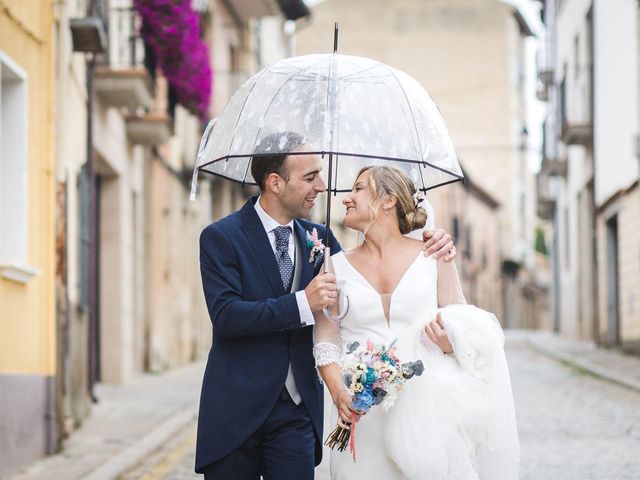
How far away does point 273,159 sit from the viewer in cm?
471

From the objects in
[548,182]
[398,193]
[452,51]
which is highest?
[452,51]

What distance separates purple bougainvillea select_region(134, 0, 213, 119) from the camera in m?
16.8

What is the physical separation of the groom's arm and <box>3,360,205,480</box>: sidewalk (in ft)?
13.9

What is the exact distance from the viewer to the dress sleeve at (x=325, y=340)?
450cm

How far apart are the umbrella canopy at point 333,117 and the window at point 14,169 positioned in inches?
189

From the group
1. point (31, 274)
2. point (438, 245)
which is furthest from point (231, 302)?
point (31, 274)

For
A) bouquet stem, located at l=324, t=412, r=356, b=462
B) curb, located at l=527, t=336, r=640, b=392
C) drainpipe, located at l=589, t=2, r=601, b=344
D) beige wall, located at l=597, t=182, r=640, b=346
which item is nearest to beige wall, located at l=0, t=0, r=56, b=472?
bouquet stem, located at l=324, t=412, r=356, b=462

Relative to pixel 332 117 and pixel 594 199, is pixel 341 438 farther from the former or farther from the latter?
pixel 594 199

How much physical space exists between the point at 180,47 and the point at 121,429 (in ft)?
24.1

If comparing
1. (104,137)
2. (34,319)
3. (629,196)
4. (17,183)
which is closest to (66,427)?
(34,319)

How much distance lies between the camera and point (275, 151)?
15.4ft

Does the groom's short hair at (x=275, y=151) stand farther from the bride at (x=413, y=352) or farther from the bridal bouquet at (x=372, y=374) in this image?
the bridal bouquet at (x=372, y=374)

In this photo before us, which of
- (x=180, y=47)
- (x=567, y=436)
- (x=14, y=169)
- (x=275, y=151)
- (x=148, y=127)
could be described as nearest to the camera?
(x=275, y=151)

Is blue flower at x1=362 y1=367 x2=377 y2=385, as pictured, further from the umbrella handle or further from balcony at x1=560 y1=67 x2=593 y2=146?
balcony at x1=560 y1=67 x2=593 y2=146
